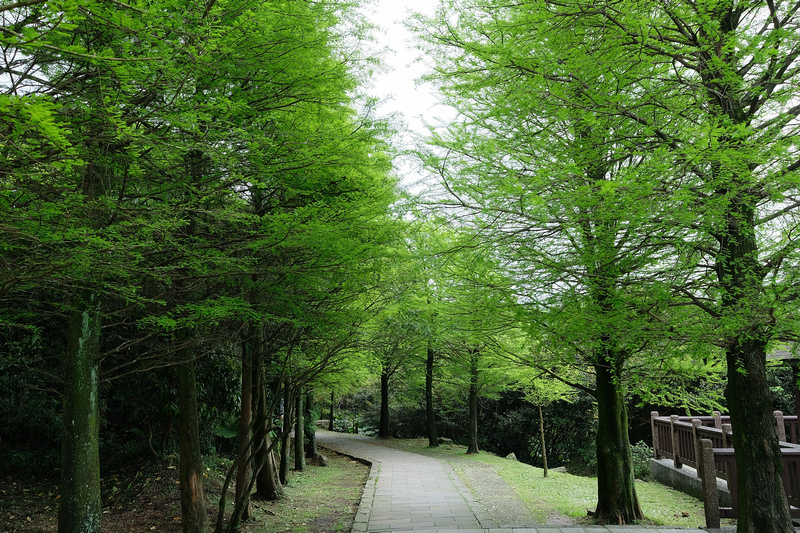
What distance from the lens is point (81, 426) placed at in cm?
556

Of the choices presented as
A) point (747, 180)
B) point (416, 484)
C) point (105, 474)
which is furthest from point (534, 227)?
point (105, 474)

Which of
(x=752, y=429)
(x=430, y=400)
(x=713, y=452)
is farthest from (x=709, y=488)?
(x=430, y=400)

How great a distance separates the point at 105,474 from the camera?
31.5ft

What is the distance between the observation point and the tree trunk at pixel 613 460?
786 cm

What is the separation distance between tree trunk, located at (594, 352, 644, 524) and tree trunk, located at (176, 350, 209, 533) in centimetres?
602

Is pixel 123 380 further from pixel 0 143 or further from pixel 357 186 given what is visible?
pixel 0 143

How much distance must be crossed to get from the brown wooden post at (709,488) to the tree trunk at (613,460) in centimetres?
110

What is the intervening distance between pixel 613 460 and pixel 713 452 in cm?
141

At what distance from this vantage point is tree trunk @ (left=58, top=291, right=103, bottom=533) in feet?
17.6

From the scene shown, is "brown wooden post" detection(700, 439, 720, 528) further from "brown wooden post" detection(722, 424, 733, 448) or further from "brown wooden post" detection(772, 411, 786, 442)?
"brown wooden post" detection(772, 411, 786, 442)

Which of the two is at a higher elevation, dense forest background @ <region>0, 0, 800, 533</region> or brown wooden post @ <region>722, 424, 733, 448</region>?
dense forest background @ <region>0, 0, 800, 533</region>

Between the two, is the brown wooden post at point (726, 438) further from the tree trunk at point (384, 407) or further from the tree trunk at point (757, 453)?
the tree trunk at point (384, 407)

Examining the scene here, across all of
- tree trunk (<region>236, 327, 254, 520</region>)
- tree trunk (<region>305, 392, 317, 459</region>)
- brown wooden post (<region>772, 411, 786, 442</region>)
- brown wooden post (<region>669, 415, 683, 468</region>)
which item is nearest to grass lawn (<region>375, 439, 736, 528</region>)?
brown wooden post (<region>669, 415, 683, 468</region>)

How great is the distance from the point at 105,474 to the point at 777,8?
40.5ft
